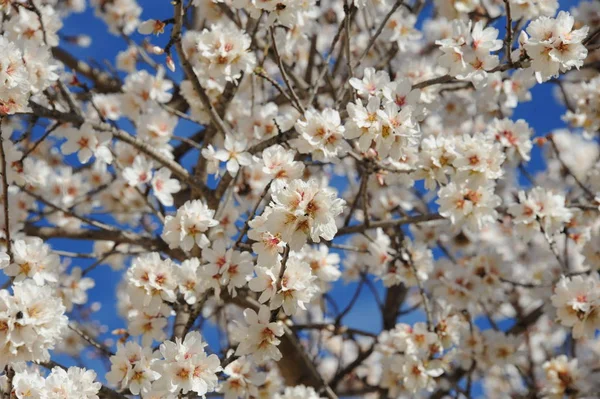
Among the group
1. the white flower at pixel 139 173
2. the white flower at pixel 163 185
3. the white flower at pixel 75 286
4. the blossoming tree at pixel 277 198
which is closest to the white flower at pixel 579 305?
the blossoming tree at pixel 277 198

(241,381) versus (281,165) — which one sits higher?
(281,165)

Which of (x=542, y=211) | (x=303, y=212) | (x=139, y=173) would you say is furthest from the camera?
(x=139, y=173)

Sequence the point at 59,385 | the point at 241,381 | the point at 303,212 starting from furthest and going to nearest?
the point at 241,381
the point at 59,385
the point at 303,212

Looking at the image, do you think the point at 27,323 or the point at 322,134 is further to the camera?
the point at 322,134

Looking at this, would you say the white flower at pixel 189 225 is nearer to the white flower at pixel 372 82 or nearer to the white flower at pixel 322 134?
the white flower at pixel 322 134

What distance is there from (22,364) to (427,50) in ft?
13.0

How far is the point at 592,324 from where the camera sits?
2531 millimetres

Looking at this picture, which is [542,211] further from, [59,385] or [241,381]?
[59,385]

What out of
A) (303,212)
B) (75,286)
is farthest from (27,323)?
(75,286)

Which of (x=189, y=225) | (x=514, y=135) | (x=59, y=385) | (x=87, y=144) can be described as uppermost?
(x=514, y=135)

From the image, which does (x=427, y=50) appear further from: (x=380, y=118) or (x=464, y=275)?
(x=380, y=118)

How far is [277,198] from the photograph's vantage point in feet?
5.63

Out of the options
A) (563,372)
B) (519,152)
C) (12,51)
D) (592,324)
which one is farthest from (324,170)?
(12,51)

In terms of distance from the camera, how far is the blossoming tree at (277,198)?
198cm
